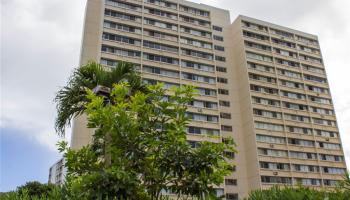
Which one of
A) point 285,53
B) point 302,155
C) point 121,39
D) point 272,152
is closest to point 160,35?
point 121,39

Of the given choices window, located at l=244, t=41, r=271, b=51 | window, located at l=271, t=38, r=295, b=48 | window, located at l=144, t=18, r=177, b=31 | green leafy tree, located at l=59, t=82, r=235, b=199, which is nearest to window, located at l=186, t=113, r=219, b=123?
window, located at l=144, t=18, r=177, b=31

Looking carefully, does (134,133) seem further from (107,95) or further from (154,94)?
(107,95)

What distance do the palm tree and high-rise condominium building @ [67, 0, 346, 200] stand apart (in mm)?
28370

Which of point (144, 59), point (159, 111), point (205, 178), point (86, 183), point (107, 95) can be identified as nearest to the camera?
point (86, 183)

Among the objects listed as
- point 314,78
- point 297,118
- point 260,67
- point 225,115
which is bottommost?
point 225,115

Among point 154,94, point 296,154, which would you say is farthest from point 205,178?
point 296,154

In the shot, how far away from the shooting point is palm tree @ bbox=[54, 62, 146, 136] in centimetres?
1267

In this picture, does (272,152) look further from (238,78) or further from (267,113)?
(238,78)

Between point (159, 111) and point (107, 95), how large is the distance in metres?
3.30

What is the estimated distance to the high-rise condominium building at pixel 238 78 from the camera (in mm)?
46750

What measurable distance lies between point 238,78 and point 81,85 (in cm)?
4427

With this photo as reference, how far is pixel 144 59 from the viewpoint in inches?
1857

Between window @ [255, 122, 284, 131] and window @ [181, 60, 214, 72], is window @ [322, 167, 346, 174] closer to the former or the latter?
window @ [255, 122, 284, 131]

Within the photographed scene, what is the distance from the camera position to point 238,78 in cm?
5466
